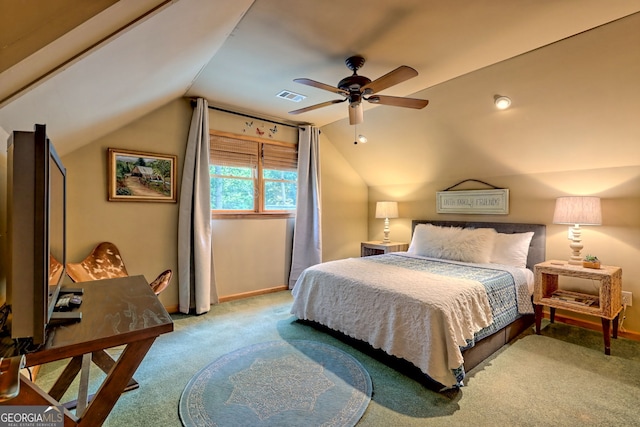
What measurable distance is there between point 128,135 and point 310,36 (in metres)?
2.25

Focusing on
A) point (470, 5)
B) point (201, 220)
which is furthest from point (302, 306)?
point (470, 5)

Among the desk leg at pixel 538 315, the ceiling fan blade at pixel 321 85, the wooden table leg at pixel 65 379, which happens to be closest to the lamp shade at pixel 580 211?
the desk leg at pixel 538 315

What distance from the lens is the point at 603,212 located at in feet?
9.94

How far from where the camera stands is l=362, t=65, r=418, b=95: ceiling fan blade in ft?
6.48

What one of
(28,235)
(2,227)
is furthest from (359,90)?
(2,227)

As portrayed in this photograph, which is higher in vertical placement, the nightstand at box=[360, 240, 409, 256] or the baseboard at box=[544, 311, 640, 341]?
the nightstand at box=[360, 240, 409, 256]

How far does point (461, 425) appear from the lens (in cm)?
172

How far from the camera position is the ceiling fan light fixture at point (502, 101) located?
2840 millimetres

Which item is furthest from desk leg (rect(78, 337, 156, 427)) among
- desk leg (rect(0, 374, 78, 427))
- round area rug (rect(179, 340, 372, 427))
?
round area rug (rect(179, 340, 372, 427))

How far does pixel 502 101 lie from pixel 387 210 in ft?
7.25

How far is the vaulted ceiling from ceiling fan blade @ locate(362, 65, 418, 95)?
307 mm

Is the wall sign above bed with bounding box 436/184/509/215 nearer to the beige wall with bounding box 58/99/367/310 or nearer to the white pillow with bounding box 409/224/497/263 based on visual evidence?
the white pillow with bounding box 409/224/497/263

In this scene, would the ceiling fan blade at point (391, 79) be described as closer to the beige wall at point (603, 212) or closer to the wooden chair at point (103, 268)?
the beige wall at point (603, 212)

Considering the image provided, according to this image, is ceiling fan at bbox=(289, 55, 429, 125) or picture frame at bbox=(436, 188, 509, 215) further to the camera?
picture frame at bbox=(436, 188, 509, 215)
